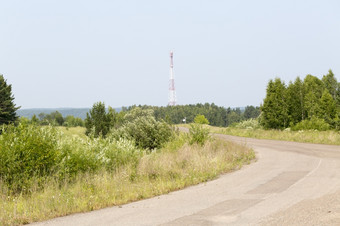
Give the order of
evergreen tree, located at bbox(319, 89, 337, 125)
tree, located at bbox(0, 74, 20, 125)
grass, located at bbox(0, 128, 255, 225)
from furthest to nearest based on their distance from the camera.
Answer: tree, located at bbox(0, 74, 20, 125)
evergreen tree, located at bbox(319, 89, 337, 125)
grass, located at bbox(0, 128, 255, 225)

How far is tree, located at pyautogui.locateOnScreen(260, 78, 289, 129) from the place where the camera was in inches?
2164

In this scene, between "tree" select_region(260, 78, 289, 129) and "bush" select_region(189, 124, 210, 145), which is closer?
"bush" select_region(189, 124, 210, 145)

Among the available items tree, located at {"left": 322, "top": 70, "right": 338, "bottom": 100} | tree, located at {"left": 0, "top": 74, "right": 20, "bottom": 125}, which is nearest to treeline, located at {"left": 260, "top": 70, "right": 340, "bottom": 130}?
tree, located at {"left": 322, "top": 70, "right": 338, "bottom": 100}

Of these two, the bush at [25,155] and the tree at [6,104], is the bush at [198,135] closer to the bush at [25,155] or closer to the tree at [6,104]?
the bush at [25,155]

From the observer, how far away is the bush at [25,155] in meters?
10.1

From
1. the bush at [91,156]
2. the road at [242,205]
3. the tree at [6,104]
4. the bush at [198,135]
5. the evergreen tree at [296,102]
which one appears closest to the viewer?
the road at [242,205]

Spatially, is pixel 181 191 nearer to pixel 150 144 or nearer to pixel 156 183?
pixel 156 183

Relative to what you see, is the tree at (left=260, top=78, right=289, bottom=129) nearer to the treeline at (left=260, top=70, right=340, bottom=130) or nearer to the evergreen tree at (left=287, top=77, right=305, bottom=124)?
the treeline at (left=260, top=70, right=340, bottom=130)

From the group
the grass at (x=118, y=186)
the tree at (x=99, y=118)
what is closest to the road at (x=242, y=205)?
the grass at (x=118, y=186)

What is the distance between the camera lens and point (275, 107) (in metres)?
55.0

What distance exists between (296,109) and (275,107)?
898cm

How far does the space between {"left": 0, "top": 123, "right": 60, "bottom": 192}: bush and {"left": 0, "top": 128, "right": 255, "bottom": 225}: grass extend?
1.62 ft

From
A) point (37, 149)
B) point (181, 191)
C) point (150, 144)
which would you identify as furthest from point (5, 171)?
point (150, 144)

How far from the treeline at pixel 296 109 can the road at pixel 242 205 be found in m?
36.7
